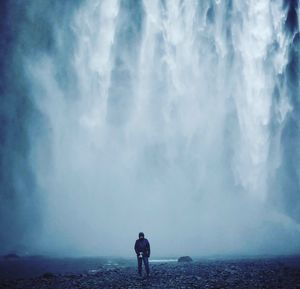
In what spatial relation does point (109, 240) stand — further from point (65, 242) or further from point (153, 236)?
point (65, 242)

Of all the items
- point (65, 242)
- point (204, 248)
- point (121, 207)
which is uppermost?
point (121, 207)

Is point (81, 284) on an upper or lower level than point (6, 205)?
lower

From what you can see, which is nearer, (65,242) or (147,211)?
(147,211)

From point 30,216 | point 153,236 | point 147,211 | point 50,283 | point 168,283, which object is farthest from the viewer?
point 30,216

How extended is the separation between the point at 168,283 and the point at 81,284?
449 cm

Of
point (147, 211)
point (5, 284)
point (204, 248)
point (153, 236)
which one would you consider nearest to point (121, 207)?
point (147, 211)

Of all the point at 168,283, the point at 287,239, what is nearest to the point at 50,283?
the point at 168,283

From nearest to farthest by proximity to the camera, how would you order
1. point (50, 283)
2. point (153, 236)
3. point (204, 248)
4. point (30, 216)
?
point (50, 283), point (204, 248), point (153, 236), point (30, 216)

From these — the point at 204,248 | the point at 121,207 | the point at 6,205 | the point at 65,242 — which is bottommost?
the point at 204,248

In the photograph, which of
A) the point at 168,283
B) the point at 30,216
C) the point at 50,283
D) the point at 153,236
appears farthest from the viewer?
the point at 30,216

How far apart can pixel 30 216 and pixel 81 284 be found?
59336 millimetres

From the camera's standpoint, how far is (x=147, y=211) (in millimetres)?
53812

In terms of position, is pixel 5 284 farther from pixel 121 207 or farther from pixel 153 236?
pixel 121 207

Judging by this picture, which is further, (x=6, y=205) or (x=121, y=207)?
(x=6, y=205)
